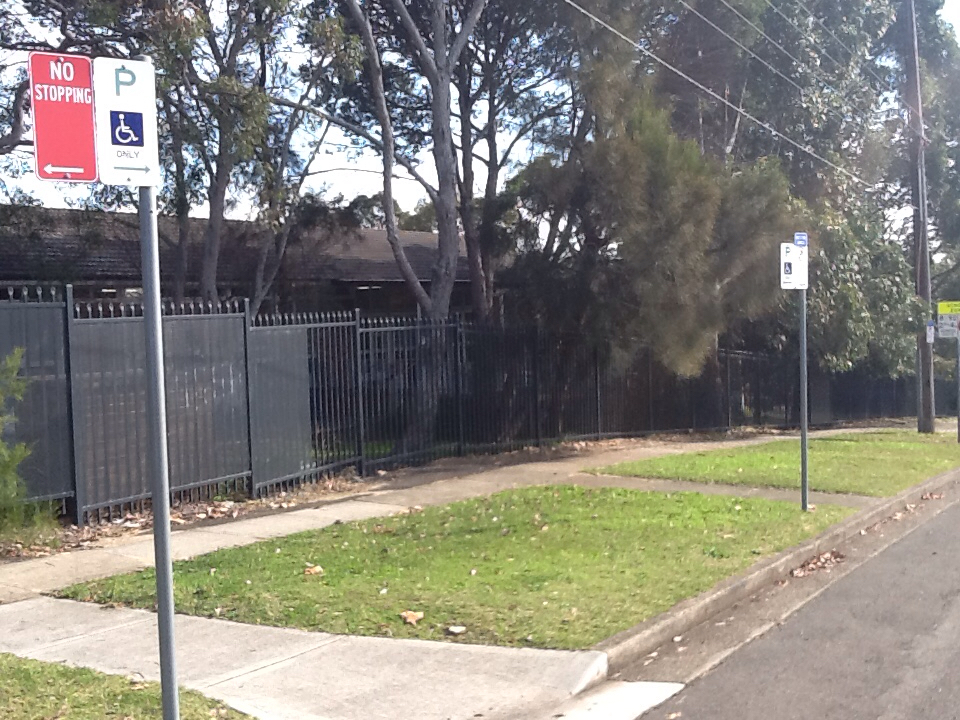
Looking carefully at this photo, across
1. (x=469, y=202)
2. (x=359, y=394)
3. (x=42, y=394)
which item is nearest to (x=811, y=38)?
(x=469, y=202)

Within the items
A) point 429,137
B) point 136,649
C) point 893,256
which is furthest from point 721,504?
point 893,256

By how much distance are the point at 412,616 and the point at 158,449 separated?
3.25m

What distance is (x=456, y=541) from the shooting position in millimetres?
9250

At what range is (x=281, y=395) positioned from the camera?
12086 millimetres

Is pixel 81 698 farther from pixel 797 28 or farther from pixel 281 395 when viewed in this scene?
pixel 797 28

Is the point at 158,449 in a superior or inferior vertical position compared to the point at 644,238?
inferior

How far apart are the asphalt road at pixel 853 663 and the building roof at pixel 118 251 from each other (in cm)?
1438

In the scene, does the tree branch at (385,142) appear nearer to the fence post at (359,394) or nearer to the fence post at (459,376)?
the fence post at (459,376)

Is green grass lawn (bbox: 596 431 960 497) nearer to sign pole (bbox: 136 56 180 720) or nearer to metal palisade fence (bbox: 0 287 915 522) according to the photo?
metal palisade fence (bbox: 0 287 915 522)

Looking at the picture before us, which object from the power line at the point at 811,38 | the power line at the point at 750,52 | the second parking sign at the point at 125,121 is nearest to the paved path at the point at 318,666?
the second parking sign at the point at 125,121

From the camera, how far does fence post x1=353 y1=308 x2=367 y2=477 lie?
1328 centimetres

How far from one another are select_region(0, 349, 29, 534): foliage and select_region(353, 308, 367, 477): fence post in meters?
5.01

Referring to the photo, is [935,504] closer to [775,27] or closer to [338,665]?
[338,665]

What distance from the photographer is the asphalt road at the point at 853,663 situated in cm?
551
